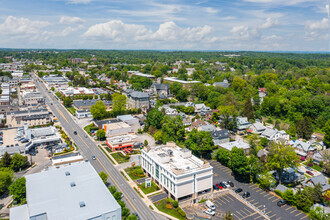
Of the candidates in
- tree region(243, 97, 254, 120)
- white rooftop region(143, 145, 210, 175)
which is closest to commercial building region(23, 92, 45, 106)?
white rooftop region(143, 145, 210, 175)

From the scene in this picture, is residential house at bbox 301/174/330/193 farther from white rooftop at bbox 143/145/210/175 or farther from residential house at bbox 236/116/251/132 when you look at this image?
residential house at bbox 236/116/251/132

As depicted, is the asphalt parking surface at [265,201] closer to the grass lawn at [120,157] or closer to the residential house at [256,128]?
the grass lawn at [120,157]

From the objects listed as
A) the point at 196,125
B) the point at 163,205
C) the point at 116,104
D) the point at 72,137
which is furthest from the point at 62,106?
the point at 163,205

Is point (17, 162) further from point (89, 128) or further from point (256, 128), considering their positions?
point (256, 128)

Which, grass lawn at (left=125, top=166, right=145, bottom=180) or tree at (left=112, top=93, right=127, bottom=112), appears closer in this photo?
grass lawn at (left=125, top=166, right=145, bottom=180)

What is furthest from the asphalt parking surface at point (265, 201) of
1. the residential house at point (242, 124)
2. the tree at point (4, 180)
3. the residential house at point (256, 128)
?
the tree at point (4, 180)

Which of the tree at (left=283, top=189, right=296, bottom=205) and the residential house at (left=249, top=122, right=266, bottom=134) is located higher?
the residential house at (left=249, top=122, right=266, bottom=134)
